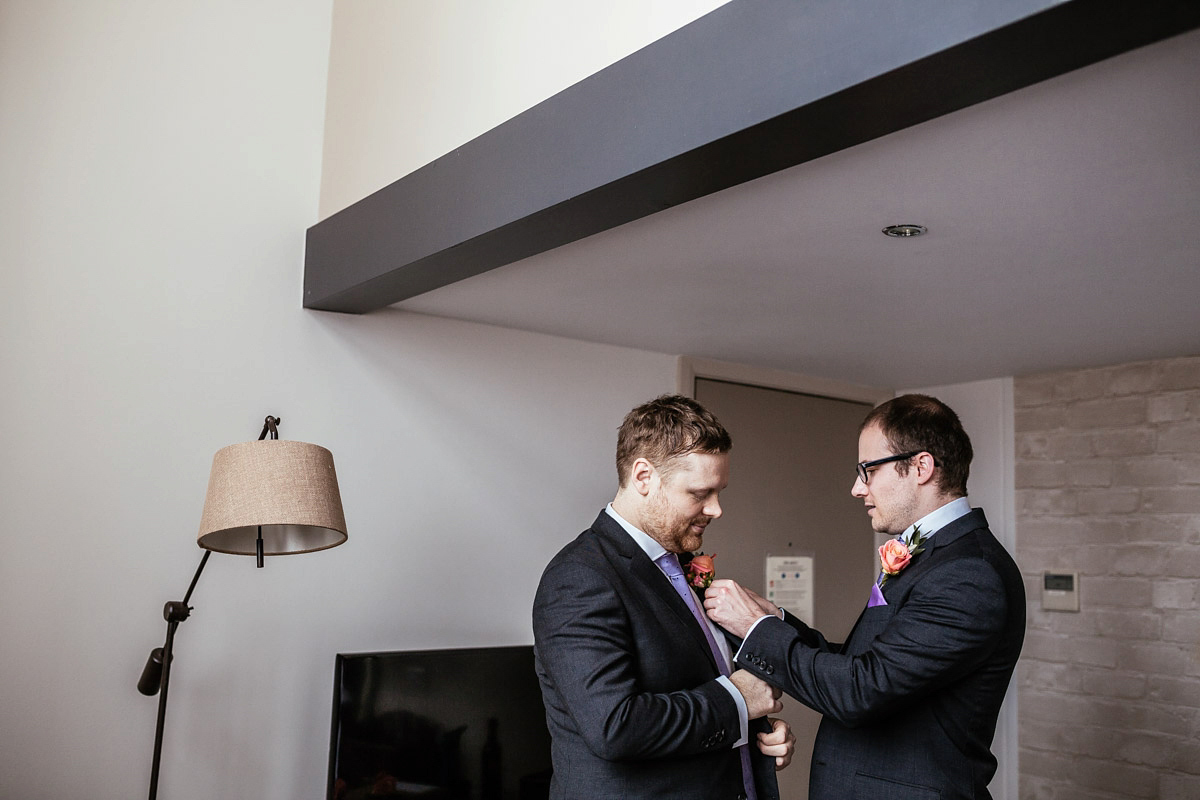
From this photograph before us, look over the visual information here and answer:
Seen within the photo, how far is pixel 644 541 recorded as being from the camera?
2127mm

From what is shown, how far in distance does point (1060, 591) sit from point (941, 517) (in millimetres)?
1949

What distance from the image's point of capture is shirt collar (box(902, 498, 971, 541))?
221 centimetres

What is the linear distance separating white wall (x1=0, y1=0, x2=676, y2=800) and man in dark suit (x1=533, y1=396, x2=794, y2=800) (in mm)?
1163

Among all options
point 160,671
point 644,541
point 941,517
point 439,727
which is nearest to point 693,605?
point 644,541

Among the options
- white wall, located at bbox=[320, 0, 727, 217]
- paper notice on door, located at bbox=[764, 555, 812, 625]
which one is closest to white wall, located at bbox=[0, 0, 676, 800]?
white wall, located at bbox=[320, 0, 727, 217]

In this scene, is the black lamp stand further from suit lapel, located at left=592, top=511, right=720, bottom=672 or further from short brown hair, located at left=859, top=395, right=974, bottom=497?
short brown hair, located at left=859, top=395, right=974, bottom=497

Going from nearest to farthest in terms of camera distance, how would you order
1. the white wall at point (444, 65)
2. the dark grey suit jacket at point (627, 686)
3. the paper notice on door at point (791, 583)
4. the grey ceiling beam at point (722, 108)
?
1. the grey ceiling beam at point (722, 108)
2. the dark grey suit jacket at point (627, 686)
3. the white wall at point (444, 65)
4. the paper notice on door at point (791, 583)

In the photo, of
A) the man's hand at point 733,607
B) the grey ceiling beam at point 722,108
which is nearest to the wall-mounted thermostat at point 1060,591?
the man's hand at point 733,607

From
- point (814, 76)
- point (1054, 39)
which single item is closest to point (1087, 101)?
point (1054, 39)

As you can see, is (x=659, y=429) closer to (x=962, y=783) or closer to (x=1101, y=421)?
(x=962, y=783)

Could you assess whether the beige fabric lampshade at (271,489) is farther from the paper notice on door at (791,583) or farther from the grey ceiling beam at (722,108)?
the paper notice on door at (791,583)

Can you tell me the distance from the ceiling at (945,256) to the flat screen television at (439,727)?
3.63ft

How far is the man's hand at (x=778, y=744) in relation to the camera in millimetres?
2074

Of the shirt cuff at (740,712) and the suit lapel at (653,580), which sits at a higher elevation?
the suit lapel at (653,580)
